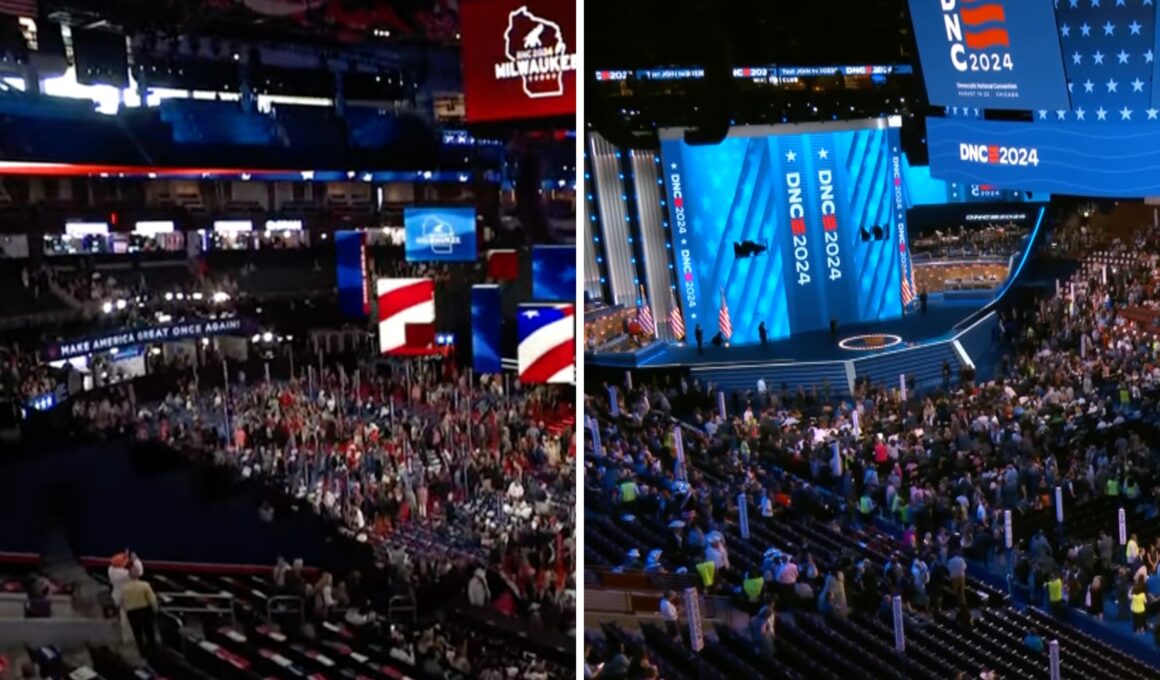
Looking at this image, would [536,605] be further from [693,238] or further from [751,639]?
[693,238]

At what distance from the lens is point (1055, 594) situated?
4.96 meters

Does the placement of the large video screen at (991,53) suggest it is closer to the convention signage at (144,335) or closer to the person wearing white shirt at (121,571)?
the person wearing white shirt at (121,571)

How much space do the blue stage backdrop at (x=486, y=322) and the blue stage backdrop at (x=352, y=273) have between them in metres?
1.38

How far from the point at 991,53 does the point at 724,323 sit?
69.3 inches

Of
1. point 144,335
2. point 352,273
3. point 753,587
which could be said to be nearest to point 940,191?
point 753,587

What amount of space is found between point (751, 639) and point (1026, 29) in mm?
2785

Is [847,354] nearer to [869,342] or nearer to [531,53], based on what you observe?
[869,342]

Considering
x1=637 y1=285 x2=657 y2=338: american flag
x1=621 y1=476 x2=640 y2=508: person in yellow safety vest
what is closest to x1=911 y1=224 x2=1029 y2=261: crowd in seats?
x1=637 y1=285 x2=657 y2=338: american flag

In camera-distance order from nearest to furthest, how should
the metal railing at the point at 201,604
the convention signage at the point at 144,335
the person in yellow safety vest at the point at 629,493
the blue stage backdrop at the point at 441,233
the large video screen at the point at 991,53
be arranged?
1. the large video screen at the point at 991,53
2. the metal railing at the point at 201,604
3. the blue stage backdrop at the point at 441,233
4. the person in yellow safety vest at the point at 629,493
5. the convention signage at the point at 144,335

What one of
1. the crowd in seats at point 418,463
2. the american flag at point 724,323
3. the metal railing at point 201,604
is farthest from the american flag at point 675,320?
the metal railing at point 201,604

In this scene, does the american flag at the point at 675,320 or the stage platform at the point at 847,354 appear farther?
the american flag at the point at 675,320

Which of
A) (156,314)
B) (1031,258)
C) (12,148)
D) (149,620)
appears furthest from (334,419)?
(1031,258)

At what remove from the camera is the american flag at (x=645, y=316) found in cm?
563

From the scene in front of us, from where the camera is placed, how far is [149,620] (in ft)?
16.4
